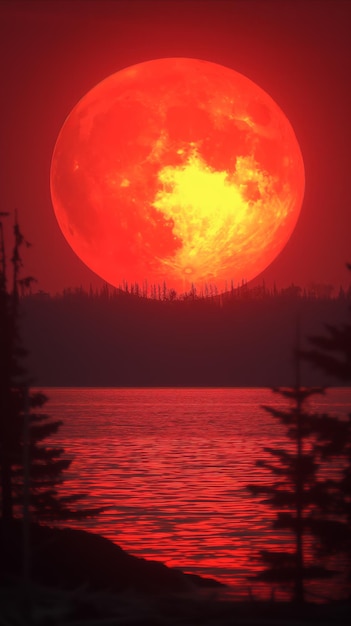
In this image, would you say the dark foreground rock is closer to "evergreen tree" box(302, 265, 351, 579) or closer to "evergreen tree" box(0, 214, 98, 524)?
"evergreen tree" box(0, 214, 98, 524)

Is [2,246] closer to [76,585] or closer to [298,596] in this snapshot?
[76,585]

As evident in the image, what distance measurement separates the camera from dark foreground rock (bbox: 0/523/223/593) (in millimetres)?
51656

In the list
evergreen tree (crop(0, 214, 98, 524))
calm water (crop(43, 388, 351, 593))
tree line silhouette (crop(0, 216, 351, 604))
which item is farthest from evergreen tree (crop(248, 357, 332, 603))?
evergreen tree (crop(0, 214, 98, 524))

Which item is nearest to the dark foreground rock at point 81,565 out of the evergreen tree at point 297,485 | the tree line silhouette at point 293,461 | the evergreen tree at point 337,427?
the tree line silhouette at point 293,461

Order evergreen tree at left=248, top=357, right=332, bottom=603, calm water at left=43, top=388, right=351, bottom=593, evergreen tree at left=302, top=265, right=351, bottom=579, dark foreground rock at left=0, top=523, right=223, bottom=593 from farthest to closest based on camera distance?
calm water at left=43, top=388, right=351, bottom=593 → dark foreground rock at left=0, top=523, right=223, bottom=593 → evergreen tree at left=248, top=357, right=332, bottom=603 → evergreen tree at left=302, top=265, right=351, bottom=579

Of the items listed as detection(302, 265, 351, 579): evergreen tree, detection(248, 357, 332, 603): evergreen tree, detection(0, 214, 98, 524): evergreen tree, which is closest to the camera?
detection(302, 265, 351, 579): evergreen tree

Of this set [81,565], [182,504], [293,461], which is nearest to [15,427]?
[81,565]

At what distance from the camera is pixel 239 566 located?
7400 cm

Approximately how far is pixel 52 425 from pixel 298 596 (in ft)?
47.1

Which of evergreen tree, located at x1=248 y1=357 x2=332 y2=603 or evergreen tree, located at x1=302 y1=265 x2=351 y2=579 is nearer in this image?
evergreen tree, located at x1=302 y1=265 x2=351 y2=579

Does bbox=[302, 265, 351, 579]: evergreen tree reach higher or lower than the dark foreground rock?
higher

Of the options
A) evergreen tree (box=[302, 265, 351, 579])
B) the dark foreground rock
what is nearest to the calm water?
the dark foreground rock

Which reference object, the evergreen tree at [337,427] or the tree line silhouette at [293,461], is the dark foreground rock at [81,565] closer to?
the tree line silhouette at [293,461]

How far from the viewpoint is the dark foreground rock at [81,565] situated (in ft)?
169
